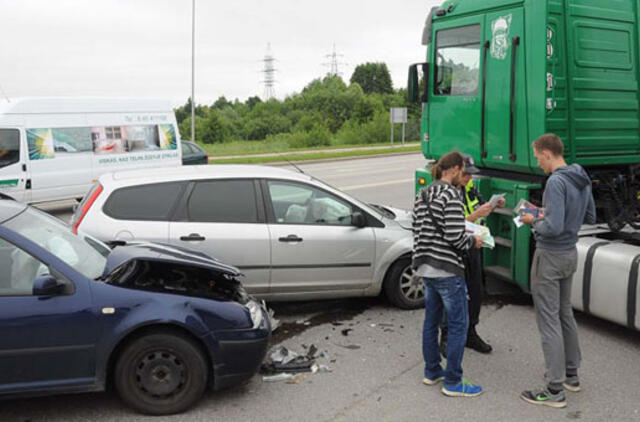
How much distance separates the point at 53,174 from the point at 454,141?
340 inches

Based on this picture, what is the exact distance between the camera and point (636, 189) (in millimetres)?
7195

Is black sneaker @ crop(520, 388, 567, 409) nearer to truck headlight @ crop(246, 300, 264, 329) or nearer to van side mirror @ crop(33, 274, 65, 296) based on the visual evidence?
truck headlight @ crop(246, 300, 264, 329)

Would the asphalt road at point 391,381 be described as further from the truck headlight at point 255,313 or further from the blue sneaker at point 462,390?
the truck headlight at point 255,313

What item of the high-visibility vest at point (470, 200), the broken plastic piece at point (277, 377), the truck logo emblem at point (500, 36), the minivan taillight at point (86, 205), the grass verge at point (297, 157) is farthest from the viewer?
the grass verge at point (297, 157)

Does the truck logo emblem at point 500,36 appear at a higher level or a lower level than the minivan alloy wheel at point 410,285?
higher

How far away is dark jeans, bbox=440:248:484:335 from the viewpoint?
5.09m

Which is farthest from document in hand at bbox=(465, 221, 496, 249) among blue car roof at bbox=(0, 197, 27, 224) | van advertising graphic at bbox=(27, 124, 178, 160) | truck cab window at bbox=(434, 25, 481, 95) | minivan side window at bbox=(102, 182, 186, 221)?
van advertising graphic at bbox=(27, 124, 178, 160)

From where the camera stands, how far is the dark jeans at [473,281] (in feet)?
16.7

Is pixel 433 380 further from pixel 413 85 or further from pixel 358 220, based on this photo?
pixel 413 85

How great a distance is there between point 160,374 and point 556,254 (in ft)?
8.80

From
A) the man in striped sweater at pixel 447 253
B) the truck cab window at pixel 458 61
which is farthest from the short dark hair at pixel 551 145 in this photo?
the truck cab window at pixel 458 61

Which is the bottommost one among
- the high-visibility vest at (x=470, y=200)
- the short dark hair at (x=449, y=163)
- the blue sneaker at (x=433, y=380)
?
the blue sneaker at (x=433, y=380)

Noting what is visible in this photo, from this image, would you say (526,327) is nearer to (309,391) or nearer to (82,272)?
(309,391)

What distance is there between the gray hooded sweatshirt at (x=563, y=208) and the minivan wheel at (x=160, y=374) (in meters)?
2.38
